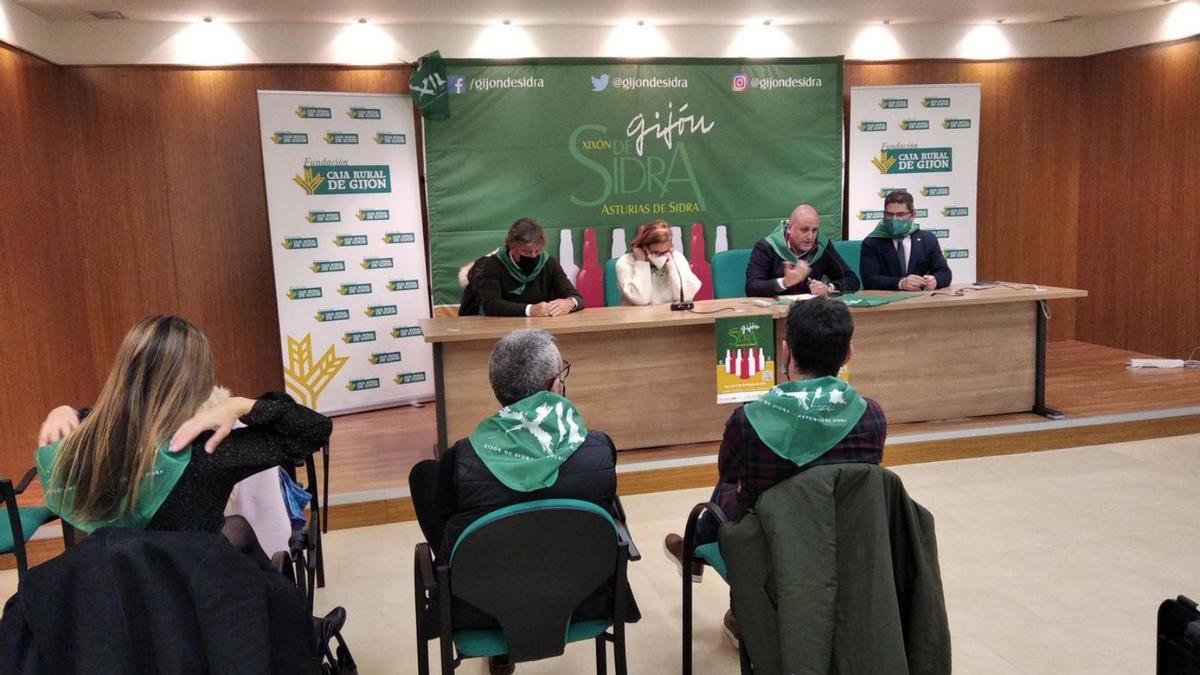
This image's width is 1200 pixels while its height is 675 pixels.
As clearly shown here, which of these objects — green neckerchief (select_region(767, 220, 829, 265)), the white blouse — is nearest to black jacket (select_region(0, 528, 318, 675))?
the white blouse

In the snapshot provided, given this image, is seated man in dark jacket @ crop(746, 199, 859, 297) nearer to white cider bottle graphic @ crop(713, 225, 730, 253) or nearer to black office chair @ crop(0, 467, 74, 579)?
white cider bottle graphic @ crop(713, 225, 730, 253)

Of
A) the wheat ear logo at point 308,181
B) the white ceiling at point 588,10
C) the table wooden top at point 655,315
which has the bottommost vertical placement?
the table wooden top at point 655,315

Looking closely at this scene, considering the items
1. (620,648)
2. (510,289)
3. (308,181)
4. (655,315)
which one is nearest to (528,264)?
(510,289)

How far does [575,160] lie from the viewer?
6180 mm

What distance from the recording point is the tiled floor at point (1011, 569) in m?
2.69

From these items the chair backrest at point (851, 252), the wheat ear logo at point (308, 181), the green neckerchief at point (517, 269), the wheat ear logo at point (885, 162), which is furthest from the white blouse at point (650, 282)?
the wheat ear logo at point (885, 162)

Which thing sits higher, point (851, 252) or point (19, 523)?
point (851, 252)

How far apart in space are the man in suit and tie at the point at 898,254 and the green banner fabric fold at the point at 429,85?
2.91 m

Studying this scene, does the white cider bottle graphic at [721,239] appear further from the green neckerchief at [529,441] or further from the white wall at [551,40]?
the green neckerchief at [529,441]

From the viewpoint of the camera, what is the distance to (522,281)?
14.9ft

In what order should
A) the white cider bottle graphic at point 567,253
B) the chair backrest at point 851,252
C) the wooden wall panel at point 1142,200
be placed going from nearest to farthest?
1. the chair backrest at point 851,252
2. the white cider bottle graphic at point 567,253
3. the wooden wall panel at point 1142,200

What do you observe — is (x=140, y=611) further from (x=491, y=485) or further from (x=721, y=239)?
(x=721, y=239)

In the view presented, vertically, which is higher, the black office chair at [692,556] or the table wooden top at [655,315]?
the table wooden top at [655,315]

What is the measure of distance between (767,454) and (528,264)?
2.64 m
